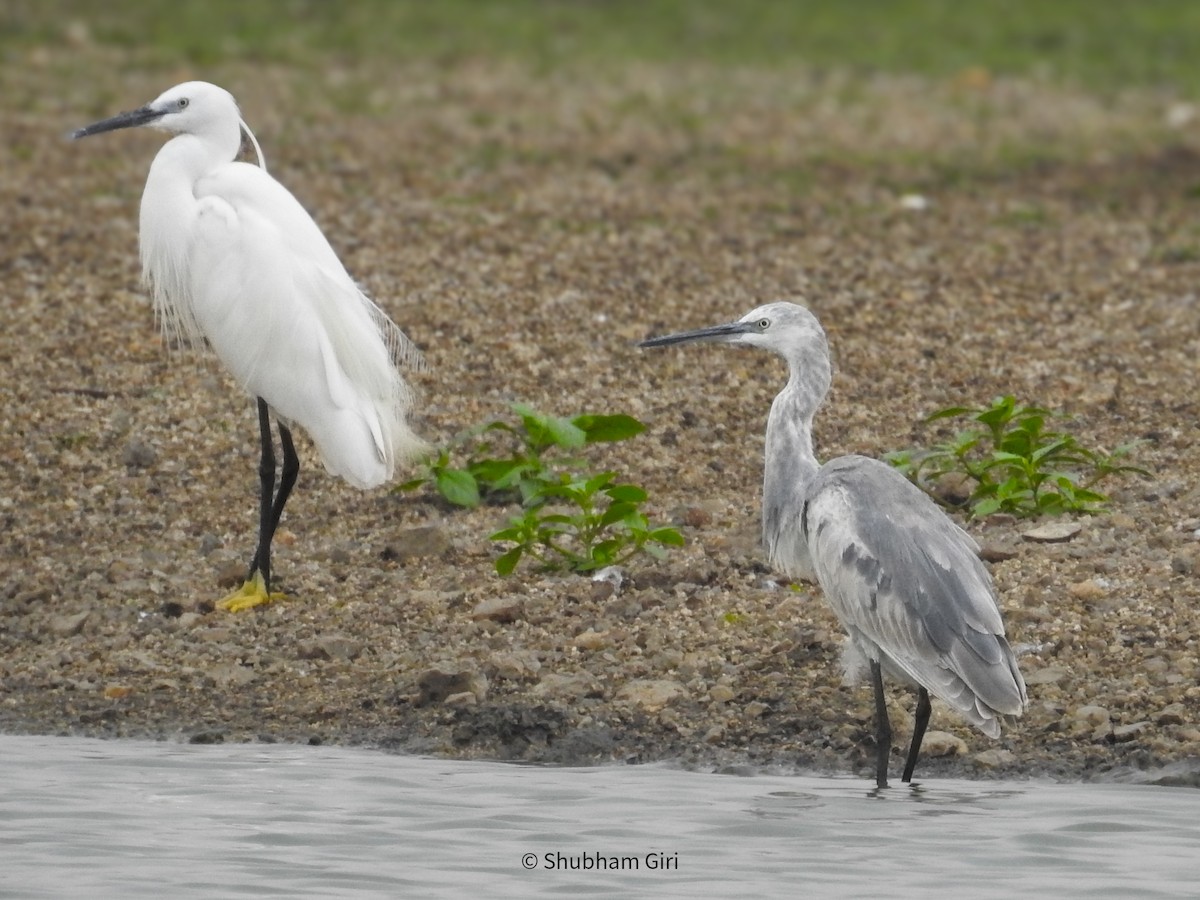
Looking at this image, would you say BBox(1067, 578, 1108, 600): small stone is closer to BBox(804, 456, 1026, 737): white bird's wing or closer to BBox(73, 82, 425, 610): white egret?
BBox(804, 456, 1026, 737): white bird's wing

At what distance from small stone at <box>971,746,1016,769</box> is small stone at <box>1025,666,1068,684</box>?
39 centimetres

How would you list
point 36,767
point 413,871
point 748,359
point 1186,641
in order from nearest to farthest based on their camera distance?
point 413,871, point 36,767, point 1186,641, point 748,359

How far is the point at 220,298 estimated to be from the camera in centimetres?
789

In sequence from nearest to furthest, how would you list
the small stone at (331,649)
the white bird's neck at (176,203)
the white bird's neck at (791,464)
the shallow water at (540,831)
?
the shallow water at (540,831)
the white bird's neck at (791,464)
the small stone at (331,649)
the white bird's neck at (176,203)

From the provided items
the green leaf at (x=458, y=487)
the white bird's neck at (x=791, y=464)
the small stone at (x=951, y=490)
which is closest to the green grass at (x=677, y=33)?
the green leaf at (x=458, y=487)

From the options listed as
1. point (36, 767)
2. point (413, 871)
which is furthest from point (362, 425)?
point (413, 871)

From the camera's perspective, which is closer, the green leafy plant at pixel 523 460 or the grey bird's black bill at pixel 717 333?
the grey bird's black bill at pixel 717 333

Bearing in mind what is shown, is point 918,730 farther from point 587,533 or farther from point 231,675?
point 231,675

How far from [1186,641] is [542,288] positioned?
4551mm

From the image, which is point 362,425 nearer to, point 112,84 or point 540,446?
point 540,446

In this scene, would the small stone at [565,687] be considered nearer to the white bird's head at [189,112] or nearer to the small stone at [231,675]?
the small stone at [231,675]

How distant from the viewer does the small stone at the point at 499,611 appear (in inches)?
291

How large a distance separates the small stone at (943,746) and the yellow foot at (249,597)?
8.06 ft

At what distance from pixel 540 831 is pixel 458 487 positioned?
2.61 m
